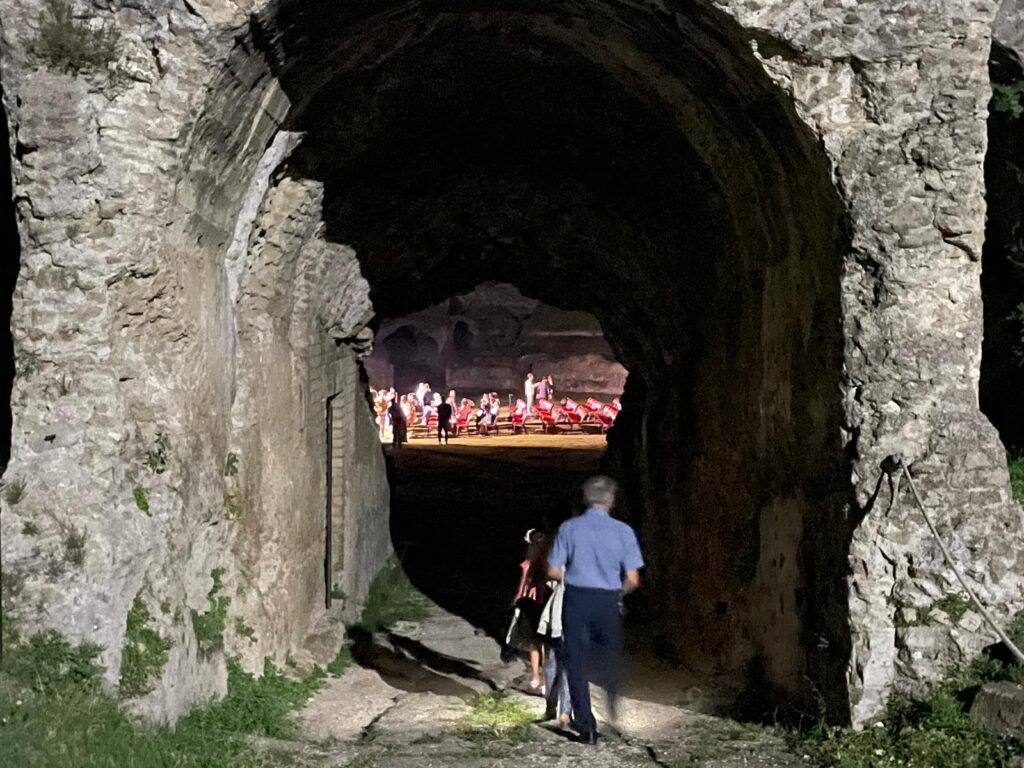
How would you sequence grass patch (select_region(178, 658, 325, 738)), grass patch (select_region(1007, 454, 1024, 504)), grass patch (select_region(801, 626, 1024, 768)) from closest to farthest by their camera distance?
grass patch (select_region(801, 626, 1024, 768))
grass patch (select_region(178, 658, 325, 738))
grass patch (select_region(1007, 454, 1024, 504))

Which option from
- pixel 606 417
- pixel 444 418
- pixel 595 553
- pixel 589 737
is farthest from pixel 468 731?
pixel 606 417

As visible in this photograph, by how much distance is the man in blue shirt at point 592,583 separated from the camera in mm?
5359

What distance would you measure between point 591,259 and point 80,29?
5.17 meters

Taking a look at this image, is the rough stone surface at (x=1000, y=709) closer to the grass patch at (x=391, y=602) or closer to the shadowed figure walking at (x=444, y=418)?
the grass patch at (x=391, y=602)

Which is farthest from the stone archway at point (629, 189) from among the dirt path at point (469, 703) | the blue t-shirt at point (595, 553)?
the blue t-shirt at point (595, 553)

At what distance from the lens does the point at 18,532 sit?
4.75 meters

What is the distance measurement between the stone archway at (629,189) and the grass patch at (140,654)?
7cm

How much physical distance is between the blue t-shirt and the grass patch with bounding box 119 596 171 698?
192cm

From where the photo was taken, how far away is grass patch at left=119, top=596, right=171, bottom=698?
4.80m

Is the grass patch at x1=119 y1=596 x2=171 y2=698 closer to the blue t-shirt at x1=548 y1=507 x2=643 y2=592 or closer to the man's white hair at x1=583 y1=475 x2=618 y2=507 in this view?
the blue t-shirt at x1=548 y1=507 x2=643 y2=592

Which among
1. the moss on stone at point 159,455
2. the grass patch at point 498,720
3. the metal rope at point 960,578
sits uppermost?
the moss on stone at point 159,455

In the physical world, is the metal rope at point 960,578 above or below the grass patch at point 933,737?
above

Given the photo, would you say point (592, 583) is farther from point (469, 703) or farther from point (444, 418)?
point (444, 418)

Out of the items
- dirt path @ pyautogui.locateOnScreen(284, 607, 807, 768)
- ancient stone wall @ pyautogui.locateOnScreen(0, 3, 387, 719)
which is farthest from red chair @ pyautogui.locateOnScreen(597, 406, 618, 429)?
ancient stone wall @ pyautogui.locateOnScreen(0, 3, 387, 719)
